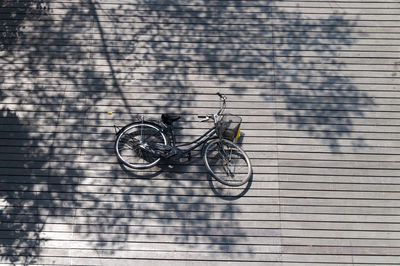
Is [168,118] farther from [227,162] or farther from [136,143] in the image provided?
[227,162]

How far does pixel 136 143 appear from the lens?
223 inches

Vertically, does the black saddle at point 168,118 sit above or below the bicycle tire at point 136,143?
above

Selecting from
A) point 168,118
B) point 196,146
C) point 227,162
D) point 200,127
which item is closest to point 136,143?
point 168,118

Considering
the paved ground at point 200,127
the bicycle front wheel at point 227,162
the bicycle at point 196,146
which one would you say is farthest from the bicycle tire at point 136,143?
the bicycle front wheel at point 227,162

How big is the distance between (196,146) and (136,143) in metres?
0.93

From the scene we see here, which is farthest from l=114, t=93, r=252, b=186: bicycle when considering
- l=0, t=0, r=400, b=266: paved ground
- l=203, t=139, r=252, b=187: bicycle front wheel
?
l=0, t=0, r=400, b=266: paved ground

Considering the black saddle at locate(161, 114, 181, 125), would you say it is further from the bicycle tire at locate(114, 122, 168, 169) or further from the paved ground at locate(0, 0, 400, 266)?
the paved ground at locate(0, 0, 400, 266)

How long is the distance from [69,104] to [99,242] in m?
2.29

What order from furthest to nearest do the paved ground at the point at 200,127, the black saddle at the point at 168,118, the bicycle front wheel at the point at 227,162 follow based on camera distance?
the bicycle front wheel at the point at 227,162 < the black saddle at the point at 168,118 < the paved ground at the point at 200,127

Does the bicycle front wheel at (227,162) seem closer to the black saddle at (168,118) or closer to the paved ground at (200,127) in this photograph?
the paved ground at (200,127)

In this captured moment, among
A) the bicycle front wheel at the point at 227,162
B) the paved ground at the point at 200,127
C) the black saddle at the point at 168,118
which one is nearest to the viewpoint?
the paved ground at the point at 200,127

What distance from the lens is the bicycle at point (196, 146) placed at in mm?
5516

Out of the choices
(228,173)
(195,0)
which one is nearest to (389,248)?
(228,173)

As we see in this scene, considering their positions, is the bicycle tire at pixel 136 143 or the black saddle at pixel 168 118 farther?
the bicycle tire at pixel 136 143
